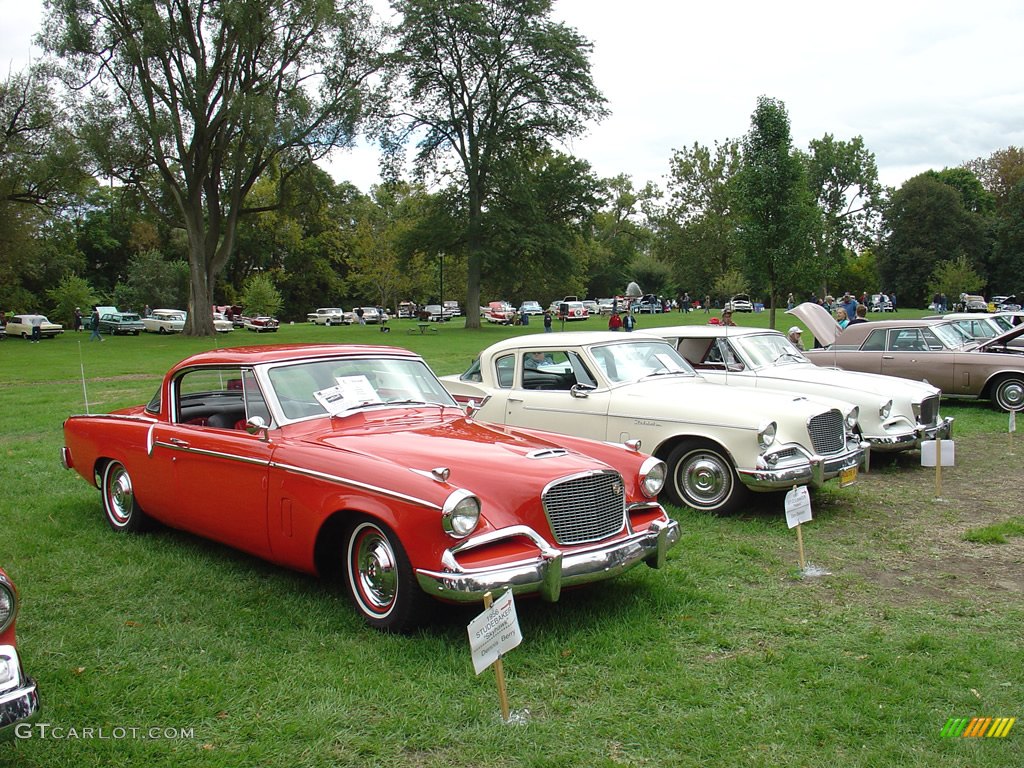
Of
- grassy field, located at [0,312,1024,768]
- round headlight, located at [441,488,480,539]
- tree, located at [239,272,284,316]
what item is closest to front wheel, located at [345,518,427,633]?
grassy field, located at [0,312,1024,768]

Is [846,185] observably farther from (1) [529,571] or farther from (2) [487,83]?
(1) [529,571]

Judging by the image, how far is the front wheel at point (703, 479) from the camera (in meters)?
7.12

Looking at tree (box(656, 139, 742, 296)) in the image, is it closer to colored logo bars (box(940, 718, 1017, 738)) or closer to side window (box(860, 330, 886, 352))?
side window (box(860, 330, 886, 352))

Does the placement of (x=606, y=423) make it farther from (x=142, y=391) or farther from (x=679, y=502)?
(x=142, y=391)

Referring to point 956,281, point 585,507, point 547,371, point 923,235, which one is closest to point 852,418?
point 547,371

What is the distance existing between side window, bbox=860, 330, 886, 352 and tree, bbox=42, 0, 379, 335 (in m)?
28.2

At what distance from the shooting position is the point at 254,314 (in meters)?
66.7

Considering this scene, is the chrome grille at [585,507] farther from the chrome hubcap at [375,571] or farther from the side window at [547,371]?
the side window at [547,371]

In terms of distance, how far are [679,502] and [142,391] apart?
14.4 m

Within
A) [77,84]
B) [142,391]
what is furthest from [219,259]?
[142,391]

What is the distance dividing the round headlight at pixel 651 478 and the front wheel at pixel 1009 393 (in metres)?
10.7

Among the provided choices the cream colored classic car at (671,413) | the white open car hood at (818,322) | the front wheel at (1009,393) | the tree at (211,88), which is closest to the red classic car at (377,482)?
the cream colored classic car at (671,413)

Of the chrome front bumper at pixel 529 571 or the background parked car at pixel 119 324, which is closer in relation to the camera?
the chrome front bumper at pixel 529 571

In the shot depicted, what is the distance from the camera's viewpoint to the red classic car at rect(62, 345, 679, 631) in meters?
4.22
